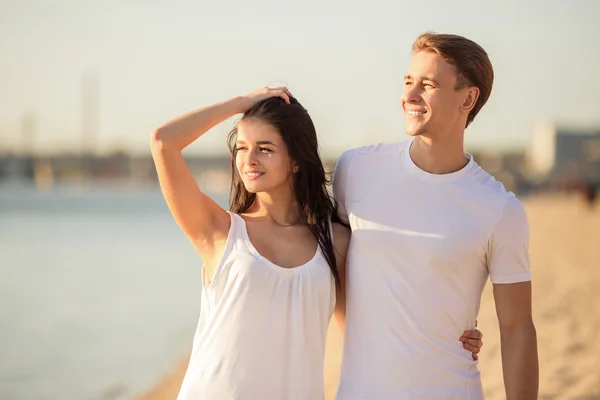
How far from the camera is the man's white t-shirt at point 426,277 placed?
324cm

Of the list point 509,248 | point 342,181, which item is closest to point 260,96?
point 342,181

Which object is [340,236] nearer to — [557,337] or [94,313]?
[557,337]

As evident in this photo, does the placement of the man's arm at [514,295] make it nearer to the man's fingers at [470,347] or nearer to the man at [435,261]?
the man at [435,261]

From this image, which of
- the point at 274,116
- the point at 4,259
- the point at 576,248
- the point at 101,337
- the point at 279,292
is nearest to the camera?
the point at 279,292

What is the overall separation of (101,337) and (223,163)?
72.4 m

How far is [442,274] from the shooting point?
10.8 feet

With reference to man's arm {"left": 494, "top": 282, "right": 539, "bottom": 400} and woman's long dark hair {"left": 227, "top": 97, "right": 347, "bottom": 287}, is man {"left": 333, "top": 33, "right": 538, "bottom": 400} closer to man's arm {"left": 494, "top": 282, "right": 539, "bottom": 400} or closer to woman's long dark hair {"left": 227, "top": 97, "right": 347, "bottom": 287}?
man's arm {"left": 494, "top": 282, "right": 539, "bottom": 400}

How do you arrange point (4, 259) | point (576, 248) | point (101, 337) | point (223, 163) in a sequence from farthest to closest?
1. point (223, 163)
2. point (4, 259)
3. point (576, 248)
4. point (101, 337)

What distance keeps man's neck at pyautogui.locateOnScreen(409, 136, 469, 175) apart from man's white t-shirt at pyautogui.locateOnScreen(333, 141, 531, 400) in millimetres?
43

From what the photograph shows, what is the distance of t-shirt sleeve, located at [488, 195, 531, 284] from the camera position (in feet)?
10.6

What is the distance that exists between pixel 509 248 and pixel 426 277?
1.10 feet

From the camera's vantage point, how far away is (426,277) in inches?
129

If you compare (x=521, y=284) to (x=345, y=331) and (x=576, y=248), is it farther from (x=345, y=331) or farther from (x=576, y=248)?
(x=576, y=248)

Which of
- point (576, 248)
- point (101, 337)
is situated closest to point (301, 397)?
point (101, 337)
